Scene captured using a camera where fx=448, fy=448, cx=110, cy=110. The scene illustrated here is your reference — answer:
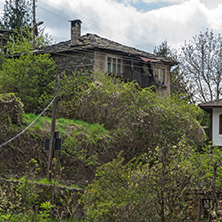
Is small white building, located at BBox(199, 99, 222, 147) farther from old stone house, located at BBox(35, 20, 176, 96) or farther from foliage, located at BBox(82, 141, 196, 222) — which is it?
foliage, located at BBox(82, 141, 196, 222)

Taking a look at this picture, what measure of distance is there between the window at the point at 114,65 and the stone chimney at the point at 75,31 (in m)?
2.30

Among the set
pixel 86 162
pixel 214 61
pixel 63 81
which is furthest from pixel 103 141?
pixel 214 61

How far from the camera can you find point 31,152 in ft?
55.6

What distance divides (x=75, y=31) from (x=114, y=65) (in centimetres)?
320

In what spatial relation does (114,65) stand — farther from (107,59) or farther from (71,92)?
(71,92)

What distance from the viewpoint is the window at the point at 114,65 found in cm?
2708

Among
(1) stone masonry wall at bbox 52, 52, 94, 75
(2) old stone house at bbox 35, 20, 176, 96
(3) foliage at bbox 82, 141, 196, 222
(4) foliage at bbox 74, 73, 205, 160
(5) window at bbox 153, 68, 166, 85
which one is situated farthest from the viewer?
(5) window at bbox 153, 68, 166, 85

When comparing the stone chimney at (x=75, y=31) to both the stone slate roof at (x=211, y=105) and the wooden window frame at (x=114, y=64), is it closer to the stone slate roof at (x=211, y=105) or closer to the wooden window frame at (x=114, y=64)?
the wooden window frame at (x=114, y=64)

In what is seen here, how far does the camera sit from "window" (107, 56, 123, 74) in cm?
2708

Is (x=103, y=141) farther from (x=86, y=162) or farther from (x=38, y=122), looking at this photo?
(x=38, y=122)

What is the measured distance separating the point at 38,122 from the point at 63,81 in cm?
614

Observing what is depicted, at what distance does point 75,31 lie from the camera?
27.6m

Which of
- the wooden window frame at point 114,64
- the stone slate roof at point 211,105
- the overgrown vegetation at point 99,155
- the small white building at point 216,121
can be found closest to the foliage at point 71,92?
the overgrown vegetation at point 99,155

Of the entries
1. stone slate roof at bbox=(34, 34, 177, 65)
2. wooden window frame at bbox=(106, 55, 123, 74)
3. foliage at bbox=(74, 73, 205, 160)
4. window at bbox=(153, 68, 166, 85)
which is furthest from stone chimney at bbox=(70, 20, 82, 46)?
foliage at bbox=(74, 73, 205, 160)
